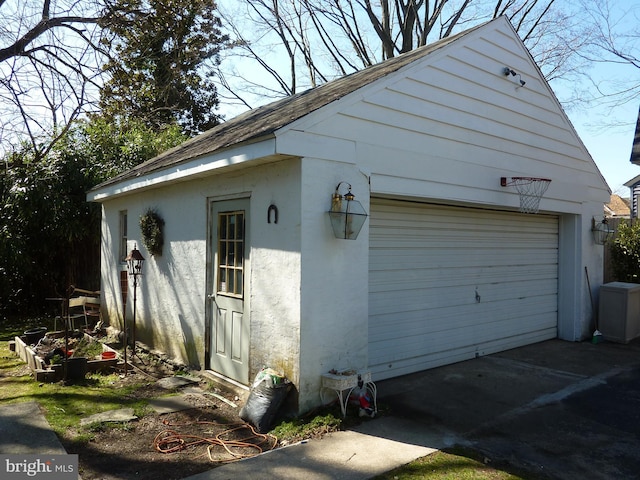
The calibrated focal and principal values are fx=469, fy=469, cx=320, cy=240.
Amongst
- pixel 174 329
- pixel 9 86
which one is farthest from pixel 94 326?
pixel 9 86

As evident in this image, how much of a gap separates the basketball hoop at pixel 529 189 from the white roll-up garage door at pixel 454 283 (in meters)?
0.44

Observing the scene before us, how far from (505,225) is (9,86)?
817 cm

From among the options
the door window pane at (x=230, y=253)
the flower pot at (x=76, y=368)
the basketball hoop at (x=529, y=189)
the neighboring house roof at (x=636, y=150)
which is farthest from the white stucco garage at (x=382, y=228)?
the neighboring house roof at (x=636, y=150)

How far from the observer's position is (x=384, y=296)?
593 centimetres

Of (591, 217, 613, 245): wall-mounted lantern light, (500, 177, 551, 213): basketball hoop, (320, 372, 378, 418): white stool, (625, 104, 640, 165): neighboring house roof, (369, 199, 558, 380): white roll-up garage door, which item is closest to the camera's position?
(320, 372, 378, 418): white stool

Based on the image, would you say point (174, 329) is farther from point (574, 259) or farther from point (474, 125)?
point (574, 259)

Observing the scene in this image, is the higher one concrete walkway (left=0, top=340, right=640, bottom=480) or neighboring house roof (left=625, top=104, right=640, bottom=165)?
neighboring house roof (left=625, top=104, right=640, bottom=165)

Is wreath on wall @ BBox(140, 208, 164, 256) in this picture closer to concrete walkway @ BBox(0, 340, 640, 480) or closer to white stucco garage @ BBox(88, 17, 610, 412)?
white stucco garage @ BBox(88, 17, 610, 412)

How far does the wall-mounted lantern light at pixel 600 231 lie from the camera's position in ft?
28.3

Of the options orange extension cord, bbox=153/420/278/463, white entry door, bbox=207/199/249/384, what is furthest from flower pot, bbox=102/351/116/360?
orange extension cord, bbox=153/420/278/463

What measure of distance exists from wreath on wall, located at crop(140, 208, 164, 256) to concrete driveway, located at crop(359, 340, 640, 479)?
394cm

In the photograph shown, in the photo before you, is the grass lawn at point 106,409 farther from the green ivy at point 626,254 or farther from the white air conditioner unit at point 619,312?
the green ivy at point 626,254

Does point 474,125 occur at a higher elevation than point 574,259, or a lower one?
higher

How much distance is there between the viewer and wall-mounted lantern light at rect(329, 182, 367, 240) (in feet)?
15.4
